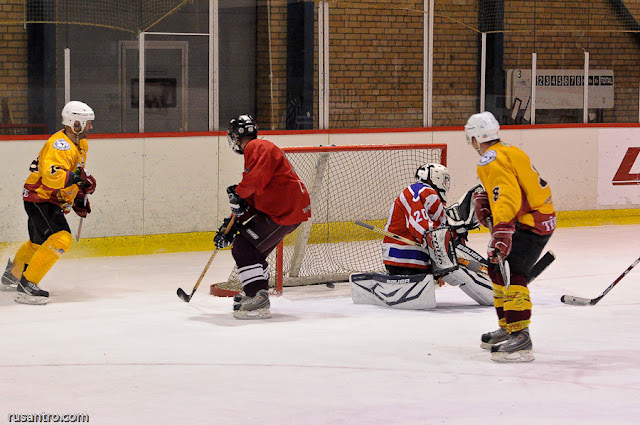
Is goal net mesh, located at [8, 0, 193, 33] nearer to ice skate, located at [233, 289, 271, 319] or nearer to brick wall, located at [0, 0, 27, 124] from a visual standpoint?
brick wall, located at [0, 0, 27, 124]

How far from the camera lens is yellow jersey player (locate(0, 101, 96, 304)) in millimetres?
5953

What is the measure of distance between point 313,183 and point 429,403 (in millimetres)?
2987

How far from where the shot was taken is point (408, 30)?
9.52m

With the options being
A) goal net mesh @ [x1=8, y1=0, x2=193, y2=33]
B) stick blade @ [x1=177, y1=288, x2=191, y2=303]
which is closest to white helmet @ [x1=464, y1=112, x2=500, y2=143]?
stick blade @ [x1=177, y1=288, x2=191, y2=303]

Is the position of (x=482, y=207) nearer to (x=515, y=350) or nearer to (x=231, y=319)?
(x=515, y=350)

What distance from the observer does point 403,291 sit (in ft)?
19.0

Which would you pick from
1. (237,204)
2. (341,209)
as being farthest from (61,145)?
(341,209)

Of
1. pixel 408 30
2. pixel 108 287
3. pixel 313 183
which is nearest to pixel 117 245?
pixel 108 287

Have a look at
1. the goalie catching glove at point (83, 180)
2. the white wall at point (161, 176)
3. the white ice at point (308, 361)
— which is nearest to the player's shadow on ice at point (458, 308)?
the white ice at point (308, 361)

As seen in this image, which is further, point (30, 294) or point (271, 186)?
point (30, 294)

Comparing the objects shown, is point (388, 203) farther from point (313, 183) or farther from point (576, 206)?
point (576, 206)

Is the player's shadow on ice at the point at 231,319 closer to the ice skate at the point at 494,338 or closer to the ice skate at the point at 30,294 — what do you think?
the ice skate at the point at 30,294

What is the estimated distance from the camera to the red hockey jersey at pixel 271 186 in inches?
213

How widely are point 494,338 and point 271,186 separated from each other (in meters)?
1.54
